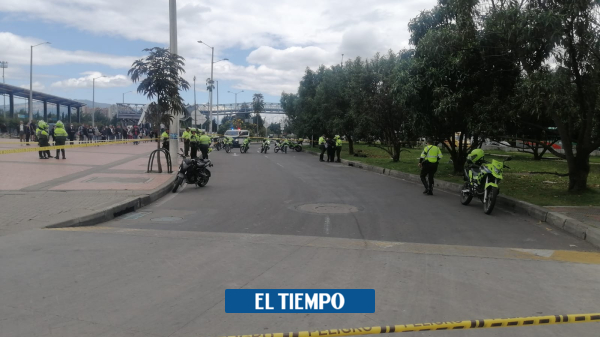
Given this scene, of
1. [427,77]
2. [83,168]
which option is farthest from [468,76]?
[83,168]

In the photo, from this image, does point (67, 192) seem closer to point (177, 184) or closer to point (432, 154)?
point (177, 184)

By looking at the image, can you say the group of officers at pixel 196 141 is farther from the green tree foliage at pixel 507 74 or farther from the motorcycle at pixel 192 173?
the green tree foliage at pixel 507 74

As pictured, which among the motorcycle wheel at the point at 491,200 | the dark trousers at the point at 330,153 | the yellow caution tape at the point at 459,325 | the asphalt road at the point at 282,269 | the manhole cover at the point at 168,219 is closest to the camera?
the yellow caution tape at the point at 459,325

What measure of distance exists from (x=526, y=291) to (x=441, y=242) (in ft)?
8.03

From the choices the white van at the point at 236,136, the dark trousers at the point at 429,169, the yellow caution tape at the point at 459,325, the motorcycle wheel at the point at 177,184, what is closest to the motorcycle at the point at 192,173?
the motorcycle wheel at the point at 177,184

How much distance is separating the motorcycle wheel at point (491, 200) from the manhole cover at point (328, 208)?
9.19 feet

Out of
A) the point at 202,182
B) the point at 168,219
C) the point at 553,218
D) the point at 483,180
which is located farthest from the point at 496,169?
the point at 202,182

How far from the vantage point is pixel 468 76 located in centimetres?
1385

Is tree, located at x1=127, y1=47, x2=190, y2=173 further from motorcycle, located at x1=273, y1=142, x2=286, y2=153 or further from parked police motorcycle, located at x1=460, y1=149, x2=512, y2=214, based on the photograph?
motorcycle, located at x1=273, y1=142, x2=286, y2=153

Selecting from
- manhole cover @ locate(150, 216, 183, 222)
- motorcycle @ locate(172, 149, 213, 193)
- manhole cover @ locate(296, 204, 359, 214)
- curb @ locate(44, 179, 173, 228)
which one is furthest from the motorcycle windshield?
motorcycle @ locate(172, 149, 213, 193)

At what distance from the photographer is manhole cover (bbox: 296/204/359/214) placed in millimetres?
10305

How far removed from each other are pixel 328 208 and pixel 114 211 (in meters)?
4.46

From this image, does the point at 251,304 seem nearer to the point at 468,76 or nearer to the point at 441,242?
the point at 441,242

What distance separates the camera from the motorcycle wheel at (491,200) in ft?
33.5
